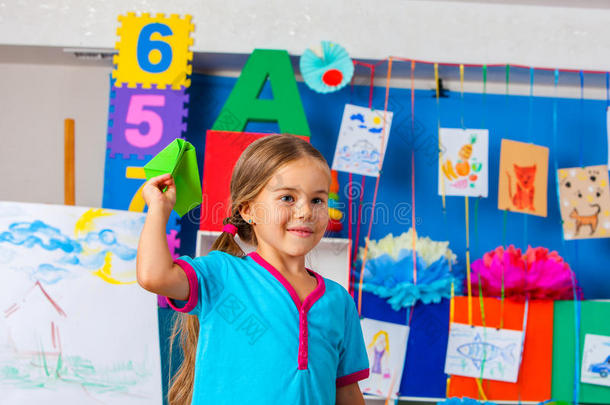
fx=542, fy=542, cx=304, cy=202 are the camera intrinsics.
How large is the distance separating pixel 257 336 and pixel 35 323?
3.01 feet

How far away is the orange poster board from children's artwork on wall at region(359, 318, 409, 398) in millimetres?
200

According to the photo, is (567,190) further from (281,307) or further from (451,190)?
(281,307)

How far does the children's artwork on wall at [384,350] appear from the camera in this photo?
1892 millimetres

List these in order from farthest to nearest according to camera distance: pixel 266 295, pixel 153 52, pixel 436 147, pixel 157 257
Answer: pixel 436 147 → pixel 153 52 → pixel 266 295 → pixel 157 257

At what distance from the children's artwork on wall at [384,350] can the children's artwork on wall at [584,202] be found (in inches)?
29.8

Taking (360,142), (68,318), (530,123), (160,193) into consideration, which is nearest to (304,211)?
(160,193)

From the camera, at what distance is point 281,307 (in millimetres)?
892

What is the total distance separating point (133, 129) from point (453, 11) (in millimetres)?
1394

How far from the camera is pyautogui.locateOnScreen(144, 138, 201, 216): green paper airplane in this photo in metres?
0.91

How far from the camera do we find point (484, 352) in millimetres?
1898

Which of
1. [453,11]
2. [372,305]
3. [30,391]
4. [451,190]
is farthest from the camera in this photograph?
[453,11]

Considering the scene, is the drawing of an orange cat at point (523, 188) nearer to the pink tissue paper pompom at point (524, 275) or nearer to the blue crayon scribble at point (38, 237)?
the pink tissue paper pompom at point (524, 275)

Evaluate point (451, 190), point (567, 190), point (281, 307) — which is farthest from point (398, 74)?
point (281, 307)

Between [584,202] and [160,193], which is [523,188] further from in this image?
[160,193]
